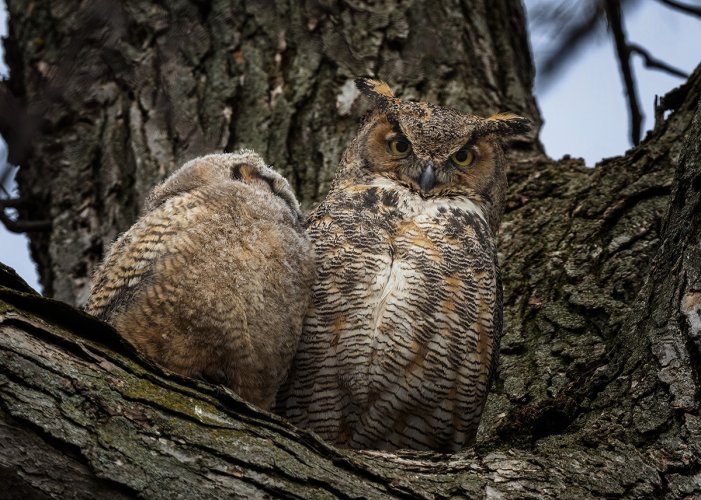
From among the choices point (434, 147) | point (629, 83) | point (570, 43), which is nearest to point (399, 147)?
point (434, 147)

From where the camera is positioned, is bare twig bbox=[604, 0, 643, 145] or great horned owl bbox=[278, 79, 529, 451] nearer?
great horned owl bbox=[278, 79, 529, 451]

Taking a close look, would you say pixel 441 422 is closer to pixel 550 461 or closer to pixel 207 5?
pixel 550 461

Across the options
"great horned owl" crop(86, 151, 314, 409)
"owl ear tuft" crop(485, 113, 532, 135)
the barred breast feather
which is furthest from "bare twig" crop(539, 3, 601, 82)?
"great horned owl" crop(86, 151, 314, 409)

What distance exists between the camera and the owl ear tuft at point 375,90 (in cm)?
368

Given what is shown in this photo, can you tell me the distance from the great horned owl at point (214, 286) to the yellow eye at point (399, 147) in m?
0.86

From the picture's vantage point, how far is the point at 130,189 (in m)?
4.08

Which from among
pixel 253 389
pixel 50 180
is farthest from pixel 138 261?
pixel 50 180

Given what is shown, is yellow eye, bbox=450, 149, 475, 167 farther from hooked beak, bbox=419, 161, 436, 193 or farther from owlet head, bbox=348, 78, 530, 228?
hooked beak, bbox=419, 161, 436, 193

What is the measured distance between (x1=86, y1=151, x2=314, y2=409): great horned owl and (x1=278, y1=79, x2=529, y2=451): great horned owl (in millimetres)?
180

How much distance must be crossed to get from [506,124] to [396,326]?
1227 millimetres

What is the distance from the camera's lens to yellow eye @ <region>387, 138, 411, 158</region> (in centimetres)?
358

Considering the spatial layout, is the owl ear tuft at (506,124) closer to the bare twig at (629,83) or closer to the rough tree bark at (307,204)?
the rough tree bark at (307,204)

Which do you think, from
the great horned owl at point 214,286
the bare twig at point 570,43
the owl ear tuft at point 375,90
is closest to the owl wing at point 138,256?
the great horned owl at point 214,286

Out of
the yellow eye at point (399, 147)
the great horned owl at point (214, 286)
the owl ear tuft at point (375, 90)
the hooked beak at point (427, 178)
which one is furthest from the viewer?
the owl ear tuft at point (375, 90)
